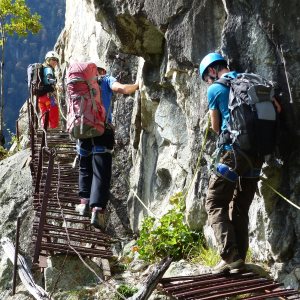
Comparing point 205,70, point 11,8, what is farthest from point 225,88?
point 11,8

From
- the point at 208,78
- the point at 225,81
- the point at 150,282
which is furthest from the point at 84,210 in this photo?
the point at 150,282

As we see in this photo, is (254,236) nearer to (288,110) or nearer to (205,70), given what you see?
(288,110)

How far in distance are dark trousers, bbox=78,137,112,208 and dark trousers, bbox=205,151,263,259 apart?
7.65 ft

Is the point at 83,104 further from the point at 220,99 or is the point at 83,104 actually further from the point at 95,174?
the point at 220,99

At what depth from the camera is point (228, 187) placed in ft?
21.4

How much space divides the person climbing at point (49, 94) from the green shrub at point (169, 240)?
20.8 feet

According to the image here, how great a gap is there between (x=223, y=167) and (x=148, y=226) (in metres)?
2.54

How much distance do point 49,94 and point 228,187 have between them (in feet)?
30.8

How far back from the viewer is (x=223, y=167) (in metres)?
6.48

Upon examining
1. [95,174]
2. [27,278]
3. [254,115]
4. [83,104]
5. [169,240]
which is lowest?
[27,278]

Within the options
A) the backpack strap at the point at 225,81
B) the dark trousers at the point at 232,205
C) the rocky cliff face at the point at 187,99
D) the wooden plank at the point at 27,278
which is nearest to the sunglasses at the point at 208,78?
the backpack strap at the point at 225,81

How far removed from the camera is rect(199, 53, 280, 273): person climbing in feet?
21.0

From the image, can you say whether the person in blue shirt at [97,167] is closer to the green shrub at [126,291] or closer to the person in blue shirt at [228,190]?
the green shrub at [126,291]

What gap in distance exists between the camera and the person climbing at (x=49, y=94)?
47.0ft
